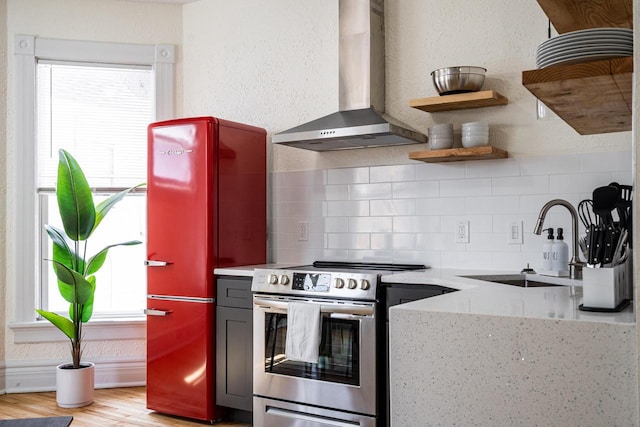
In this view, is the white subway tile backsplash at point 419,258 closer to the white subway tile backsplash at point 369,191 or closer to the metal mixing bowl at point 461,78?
the white subway tile backsplash at point 369,191

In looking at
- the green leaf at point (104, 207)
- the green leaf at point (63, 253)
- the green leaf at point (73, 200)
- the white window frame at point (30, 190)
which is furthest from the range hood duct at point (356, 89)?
the white window frame at point (30, 190)

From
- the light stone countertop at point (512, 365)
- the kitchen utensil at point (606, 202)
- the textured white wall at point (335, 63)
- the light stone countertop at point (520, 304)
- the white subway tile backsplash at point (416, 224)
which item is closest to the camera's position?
the light stone countertop at point (512, 365)

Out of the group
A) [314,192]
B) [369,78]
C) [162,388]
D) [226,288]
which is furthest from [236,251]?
[369,78]

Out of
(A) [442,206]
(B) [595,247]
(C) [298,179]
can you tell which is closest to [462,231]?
(A) [442,206]

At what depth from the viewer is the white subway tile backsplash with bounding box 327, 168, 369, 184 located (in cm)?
403

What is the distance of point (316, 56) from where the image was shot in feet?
14.0

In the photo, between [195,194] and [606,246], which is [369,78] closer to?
[195,194]

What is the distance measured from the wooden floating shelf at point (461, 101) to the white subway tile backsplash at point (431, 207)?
13.2 inches

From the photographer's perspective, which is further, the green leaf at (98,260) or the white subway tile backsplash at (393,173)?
the green leaf at (98,260)

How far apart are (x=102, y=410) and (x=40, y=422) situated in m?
0.52

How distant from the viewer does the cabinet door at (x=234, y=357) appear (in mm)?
3672

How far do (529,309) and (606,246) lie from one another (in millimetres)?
248

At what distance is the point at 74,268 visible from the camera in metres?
4.16

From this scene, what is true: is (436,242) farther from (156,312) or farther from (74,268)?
(74,268)
